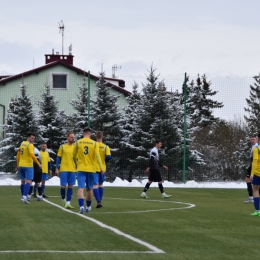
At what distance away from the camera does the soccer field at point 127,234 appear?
30.1 ft

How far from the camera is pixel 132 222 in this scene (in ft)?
44.7

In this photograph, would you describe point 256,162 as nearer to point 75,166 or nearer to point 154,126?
point 75,166

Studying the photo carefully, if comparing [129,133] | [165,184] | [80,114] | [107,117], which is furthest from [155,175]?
[80,114]

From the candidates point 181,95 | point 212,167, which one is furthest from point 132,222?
point 181,95

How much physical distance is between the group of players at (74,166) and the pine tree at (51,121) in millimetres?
15156

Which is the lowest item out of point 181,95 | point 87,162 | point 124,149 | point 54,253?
point 54,253

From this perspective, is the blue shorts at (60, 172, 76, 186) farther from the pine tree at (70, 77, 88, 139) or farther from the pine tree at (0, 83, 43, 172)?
the pine tree at (70, 77, 88, 139)

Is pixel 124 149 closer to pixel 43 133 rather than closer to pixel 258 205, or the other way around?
pixel 43 133

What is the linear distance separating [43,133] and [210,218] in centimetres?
2567

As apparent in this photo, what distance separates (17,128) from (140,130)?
7151 millimetres

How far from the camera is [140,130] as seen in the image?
38438 mm

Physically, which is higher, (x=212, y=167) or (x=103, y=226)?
(x=212, y=167)

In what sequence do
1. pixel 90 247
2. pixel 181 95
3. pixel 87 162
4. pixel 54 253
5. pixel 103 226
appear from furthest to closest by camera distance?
pixel 181 95
pixel 87 162
pixel 103 226
pixel 90 247
pixel 54 253

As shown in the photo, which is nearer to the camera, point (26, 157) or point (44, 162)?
point (26, 157)
